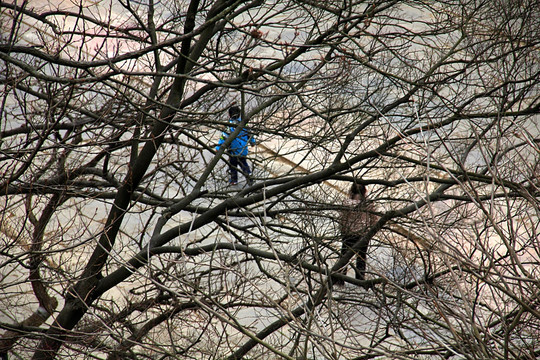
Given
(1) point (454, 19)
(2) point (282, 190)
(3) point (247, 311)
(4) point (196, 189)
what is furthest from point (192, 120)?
(3) point (247, 311)

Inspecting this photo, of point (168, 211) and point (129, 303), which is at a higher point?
point (168, 211)

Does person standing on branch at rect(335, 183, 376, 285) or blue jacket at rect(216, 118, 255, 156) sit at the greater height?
blue jacket at rect(216, 118, 255, 156)

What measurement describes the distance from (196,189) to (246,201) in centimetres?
75

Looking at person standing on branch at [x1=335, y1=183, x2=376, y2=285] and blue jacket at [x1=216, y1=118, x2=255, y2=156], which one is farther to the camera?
blue jacket at [x1=216, y1=118, x2=255, y2=156]

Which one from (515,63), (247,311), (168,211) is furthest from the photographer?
(247,311)

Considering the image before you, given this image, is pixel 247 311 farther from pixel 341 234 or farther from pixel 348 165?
pixel 348 165

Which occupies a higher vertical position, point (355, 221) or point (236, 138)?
point (236, 138)

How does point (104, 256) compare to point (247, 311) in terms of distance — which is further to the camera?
point (247, 311)

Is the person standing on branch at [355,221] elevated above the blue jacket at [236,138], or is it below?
below

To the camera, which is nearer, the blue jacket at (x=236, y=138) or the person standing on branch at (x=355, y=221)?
the person standing on branch at (x=355, y=221)

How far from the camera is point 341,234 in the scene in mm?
8062

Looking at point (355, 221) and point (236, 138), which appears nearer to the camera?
point (355, 221)

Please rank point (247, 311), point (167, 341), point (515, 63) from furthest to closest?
1. point (247, 311)
2. point (167, 341)
3. point (515, 63)

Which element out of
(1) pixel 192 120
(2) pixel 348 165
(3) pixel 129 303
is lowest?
(3) pixel 129 303
